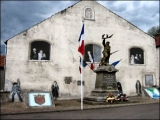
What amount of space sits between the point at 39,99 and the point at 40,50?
8120mm

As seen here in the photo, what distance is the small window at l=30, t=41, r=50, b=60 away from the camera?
20.6 m

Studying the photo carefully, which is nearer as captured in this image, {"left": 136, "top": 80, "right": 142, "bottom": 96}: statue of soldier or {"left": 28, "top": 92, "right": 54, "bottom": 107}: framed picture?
{"left": 28, "top": 92, "right": 54, "bottom": 107}: framed picture

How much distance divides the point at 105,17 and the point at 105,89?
33.4 feet

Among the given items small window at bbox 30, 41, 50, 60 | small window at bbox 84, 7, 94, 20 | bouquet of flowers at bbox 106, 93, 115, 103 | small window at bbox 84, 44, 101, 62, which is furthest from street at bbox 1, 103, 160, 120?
small window at bbox 84, 7, 94, 20

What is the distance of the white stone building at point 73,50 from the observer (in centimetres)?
2008

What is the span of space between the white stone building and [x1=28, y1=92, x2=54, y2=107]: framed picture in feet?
20.0

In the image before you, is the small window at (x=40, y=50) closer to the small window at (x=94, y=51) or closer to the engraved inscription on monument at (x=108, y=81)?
the small window at (x=94, y=51)

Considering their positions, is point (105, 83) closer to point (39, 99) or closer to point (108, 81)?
point (108, 81)

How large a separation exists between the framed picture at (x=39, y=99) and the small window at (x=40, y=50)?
706cm

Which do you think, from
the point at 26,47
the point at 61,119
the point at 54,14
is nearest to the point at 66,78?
Result: the point at 26,47

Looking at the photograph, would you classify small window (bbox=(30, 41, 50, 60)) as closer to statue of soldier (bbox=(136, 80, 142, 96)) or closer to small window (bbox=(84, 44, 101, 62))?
small window (bbox=(84, 44, 101, 62))

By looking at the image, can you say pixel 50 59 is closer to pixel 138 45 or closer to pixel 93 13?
pixel 93 13

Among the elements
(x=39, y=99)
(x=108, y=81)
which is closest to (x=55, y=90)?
(x=108, y=81)

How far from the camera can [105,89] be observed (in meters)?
16.1
